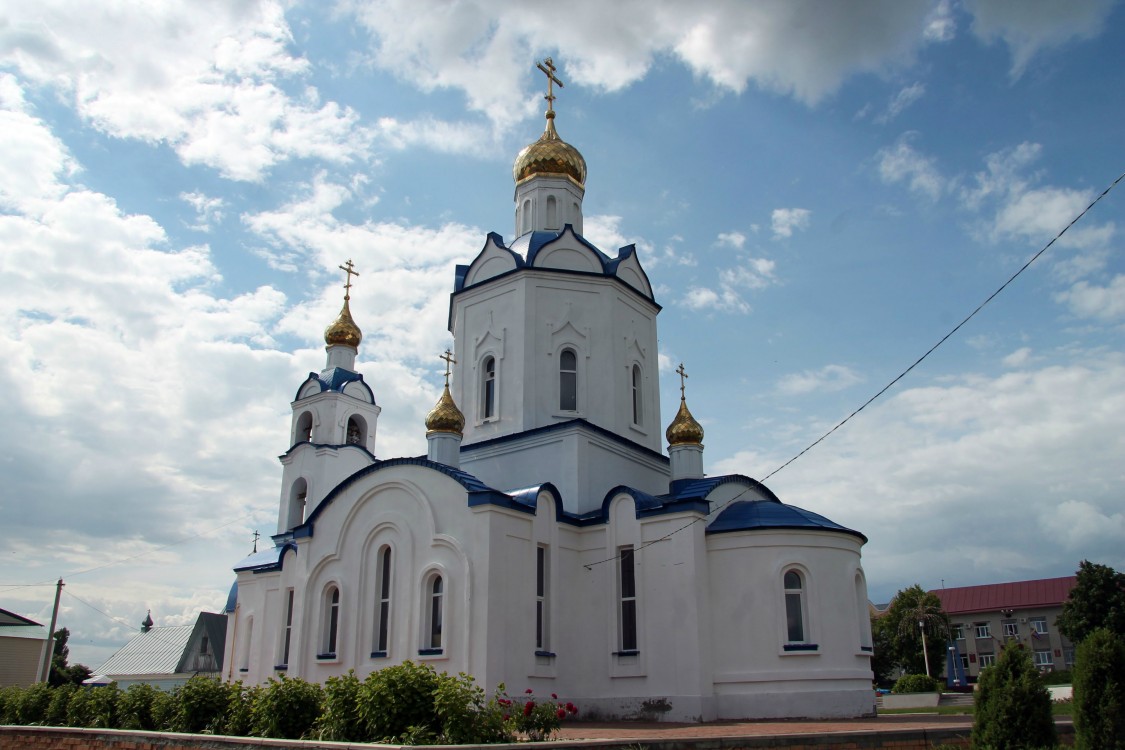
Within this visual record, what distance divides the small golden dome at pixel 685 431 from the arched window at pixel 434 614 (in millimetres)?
6265

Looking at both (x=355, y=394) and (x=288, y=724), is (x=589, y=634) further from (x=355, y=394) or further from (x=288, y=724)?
(x=355, y=394)

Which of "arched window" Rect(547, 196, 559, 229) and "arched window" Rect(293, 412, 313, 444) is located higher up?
"arched window" Rect(547, 196, 559, 229)

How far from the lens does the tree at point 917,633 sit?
47688mm

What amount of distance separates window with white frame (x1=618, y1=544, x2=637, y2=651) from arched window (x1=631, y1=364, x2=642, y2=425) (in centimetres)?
400

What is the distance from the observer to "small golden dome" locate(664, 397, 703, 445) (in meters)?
19.3

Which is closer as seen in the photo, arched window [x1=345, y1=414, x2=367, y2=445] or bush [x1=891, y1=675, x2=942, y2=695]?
bush [x1=891, y1=675, x2=942, y2=695]

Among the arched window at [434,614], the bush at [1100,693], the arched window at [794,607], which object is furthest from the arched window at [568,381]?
the bush at [1100,693]

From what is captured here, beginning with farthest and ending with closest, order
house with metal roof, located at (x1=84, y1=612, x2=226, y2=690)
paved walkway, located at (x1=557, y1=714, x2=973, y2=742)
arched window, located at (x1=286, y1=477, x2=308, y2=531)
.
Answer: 1. house with metal roof, located at (x1=84, y1=612, x2=226, y2=690)
2. arched window, located at (x1=286, y1=477, x2=308, y2=531)
3. paved walkway, located at (x1=557, y1=714, x2=973, y2=742)

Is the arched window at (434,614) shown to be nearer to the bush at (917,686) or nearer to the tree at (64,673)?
the bush at (917,686)

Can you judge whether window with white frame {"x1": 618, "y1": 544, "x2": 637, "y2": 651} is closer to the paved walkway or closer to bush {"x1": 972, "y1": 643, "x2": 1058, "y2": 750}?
the paved walkway

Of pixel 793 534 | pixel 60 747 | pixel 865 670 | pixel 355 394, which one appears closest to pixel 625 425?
pixel 793 534

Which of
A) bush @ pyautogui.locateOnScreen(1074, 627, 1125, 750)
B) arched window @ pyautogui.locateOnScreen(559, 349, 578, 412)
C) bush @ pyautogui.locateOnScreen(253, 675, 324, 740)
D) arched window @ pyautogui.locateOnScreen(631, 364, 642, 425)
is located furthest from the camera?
arched window @ pyautogui.locateOnScreen(631, 364, 642, 425)

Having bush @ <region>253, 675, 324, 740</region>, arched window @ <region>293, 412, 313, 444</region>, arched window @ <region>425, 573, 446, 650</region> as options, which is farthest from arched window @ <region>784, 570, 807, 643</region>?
arched window @ <region>293, 412, 313, 444</region>

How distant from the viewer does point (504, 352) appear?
19.4m
